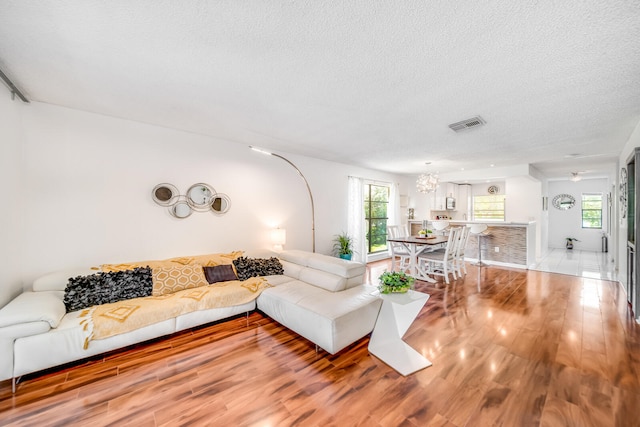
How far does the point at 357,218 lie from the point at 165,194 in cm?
425

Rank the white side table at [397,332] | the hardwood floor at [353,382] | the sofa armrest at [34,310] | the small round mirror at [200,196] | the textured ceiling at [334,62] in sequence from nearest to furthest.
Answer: the textured ceiling at [334,62] < the hardwood floor at [353,382] < the sofa armrest at [34,310] < the white side table at [397,332] < the small round mirror at [200,196]

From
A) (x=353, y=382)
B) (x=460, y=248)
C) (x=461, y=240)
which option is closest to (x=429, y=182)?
(x=461, y=240)

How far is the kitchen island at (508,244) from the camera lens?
231 inches

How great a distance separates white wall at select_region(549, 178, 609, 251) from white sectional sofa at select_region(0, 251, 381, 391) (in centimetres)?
987

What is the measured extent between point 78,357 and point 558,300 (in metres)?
5.99

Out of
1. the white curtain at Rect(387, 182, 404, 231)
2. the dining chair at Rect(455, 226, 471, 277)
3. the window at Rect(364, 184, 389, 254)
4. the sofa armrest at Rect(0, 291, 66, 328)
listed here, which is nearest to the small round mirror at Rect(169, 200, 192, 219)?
the sofa armrest at Rect(0, 291, 66, 328)

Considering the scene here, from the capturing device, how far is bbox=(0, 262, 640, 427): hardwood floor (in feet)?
5.56

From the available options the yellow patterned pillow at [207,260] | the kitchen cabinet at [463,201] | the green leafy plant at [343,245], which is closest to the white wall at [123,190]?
the yellow patterned pillow at [207,260]

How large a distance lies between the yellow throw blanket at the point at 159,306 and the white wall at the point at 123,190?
37.7 inches

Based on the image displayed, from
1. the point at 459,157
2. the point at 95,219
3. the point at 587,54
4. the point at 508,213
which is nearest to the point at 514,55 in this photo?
the point at 587,54

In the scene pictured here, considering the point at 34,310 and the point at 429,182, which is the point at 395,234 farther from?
the point at 34,310

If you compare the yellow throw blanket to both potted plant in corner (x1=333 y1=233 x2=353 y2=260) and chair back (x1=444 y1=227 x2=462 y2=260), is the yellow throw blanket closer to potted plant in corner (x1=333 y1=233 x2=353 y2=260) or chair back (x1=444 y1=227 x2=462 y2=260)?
potted plant in corner (x1=333 y1=233 x2=353 y2=260)

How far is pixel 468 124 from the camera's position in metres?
3.31

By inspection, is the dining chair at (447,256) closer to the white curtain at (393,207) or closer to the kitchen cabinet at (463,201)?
the white curtain at (393,207)
